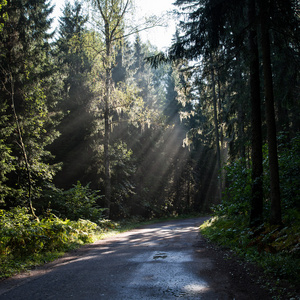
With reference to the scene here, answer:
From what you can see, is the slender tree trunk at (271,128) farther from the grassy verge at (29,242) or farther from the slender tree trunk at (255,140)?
the grassy verge at (29,242)

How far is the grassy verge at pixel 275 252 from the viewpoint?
4410 mm

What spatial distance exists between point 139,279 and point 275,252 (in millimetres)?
2998

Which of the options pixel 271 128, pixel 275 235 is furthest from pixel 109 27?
pixel 275 235

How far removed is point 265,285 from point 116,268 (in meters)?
3.16

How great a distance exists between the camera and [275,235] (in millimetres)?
6500

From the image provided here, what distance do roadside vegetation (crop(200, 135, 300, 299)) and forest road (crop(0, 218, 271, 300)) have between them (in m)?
0.41

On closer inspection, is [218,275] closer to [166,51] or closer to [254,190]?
[254,190]

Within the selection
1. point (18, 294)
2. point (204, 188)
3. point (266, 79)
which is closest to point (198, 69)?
point (266, 79)

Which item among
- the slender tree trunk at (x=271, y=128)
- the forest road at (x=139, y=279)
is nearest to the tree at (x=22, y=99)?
the forest road at (x=139, y=279)

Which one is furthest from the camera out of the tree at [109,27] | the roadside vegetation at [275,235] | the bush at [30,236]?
the tree at [109,27]

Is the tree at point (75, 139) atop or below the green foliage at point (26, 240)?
atop

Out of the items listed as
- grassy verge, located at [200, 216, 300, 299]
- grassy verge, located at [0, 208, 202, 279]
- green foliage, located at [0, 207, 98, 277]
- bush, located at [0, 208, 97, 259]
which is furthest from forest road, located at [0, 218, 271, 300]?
bush, located at [0, 208, 97, 259]

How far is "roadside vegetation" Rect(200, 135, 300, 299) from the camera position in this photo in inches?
184

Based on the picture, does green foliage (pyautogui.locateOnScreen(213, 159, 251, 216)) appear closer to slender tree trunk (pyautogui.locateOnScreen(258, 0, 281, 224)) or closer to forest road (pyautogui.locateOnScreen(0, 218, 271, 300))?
slender tree trunk (pyautogui.locateOnScreen(258, 0, 281, 224))
